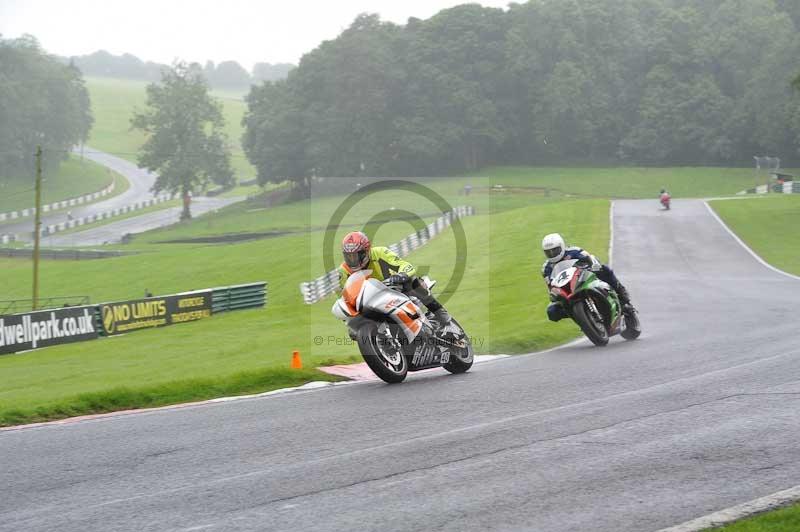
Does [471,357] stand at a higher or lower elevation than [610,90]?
lower

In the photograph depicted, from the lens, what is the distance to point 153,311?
3609cm

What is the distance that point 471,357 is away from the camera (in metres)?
13.1

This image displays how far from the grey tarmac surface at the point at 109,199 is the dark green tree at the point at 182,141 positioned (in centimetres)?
1132

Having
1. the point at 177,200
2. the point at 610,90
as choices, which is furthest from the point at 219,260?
the point at 177,200

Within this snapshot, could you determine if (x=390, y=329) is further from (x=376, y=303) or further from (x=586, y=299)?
(x=586, y=299)

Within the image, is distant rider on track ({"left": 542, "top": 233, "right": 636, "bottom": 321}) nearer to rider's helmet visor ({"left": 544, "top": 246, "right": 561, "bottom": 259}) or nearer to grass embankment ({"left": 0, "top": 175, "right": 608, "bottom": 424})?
rider's helmet visor ({"left": 544, "top": 246, "right": 561, "bottom": 259})

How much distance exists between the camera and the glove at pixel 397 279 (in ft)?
39.3

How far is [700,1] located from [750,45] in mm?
14481

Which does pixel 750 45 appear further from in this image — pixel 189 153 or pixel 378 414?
pixel 378 414

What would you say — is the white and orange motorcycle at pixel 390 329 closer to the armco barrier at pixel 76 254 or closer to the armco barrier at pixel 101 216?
the armco barrier at pixel 76 254

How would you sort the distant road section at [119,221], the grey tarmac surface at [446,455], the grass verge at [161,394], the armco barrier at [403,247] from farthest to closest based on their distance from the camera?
the distant road section at [119,221], the armco barrier at [403,247], the grass verge at [161,394], the grey tarmac surface at [446,455]

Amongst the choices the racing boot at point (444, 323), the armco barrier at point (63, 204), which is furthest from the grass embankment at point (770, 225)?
the armco barrier at point (63, 204)

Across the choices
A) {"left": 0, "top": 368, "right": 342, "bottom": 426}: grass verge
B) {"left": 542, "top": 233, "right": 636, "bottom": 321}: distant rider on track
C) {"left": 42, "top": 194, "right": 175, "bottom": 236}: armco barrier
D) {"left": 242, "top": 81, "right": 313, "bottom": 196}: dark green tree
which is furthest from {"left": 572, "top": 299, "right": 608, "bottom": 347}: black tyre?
{"left": 242, "top": 81, "right": 313, "bottom": 196}: dark green tree

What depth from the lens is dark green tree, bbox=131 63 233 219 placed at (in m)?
107
